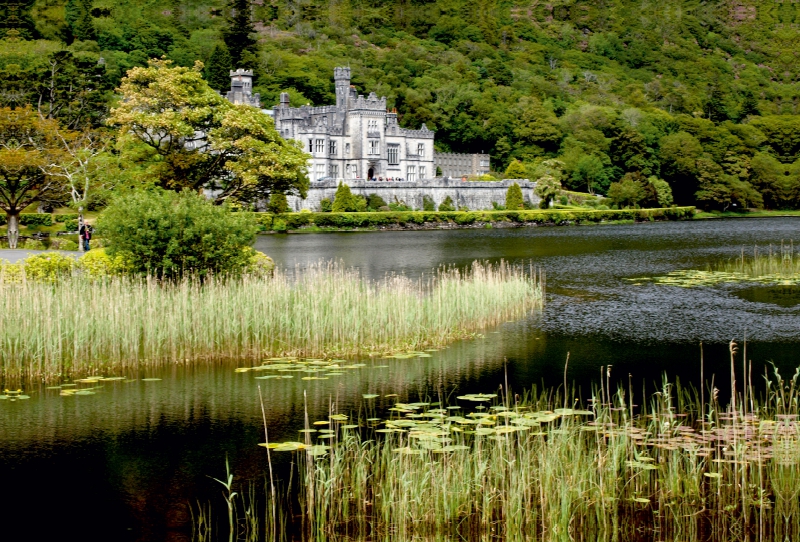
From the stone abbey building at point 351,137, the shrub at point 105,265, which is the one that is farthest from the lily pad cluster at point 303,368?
the stone abbey building at point 351,137

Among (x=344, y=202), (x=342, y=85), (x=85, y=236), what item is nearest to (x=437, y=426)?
(x=85, y=236)

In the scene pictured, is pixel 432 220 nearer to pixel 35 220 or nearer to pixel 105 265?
pixel 35 220

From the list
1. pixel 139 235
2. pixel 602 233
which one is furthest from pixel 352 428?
pixel 602 233

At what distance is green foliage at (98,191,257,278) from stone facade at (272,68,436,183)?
70.8m

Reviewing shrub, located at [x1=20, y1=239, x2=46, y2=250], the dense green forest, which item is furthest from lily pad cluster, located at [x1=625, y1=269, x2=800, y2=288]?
the dense green forest

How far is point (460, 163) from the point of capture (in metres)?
116

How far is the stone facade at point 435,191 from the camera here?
79250 mm

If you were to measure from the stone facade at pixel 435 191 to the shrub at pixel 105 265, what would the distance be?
5578 cm

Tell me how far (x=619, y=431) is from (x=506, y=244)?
4030cm

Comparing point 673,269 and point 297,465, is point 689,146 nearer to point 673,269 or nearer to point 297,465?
point 673,269

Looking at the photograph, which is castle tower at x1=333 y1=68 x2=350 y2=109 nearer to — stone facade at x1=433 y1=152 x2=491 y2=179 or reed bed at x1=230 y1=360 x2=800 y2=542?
stone facade at x1=433 y1=152 x2=491 y2=179

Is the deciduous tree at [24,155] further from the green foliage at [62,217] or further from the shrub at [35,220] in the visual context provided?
the green foliage at [62,217]

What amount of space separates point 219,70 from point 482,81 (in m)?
46.0

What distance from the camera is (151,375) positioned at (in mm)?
16156
